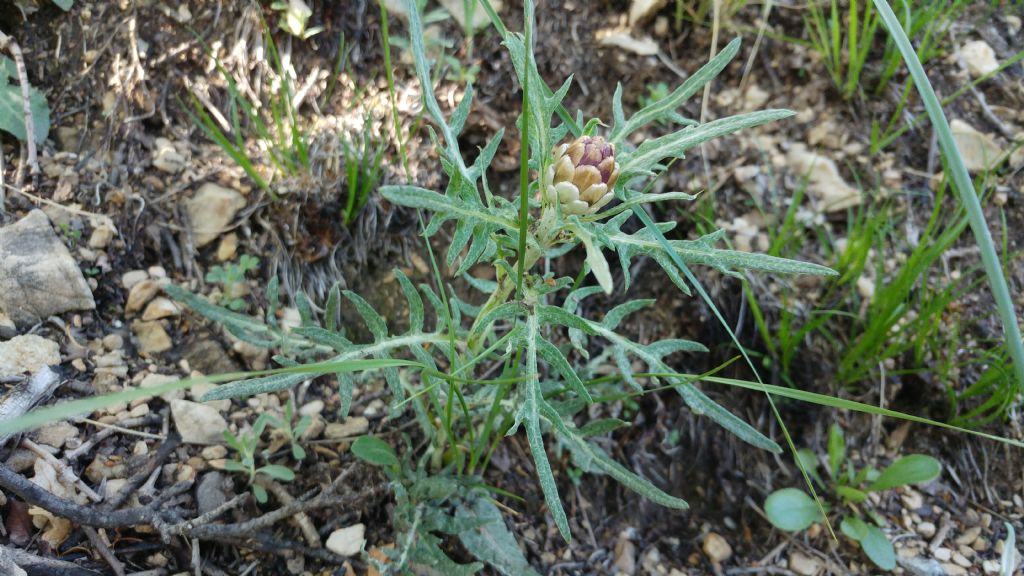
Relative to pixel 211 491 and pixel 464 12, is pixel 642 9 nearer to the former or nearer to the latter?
pixel 464 12

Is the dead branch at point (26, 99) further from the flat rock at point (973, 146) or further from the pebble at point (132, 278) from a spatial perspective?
the flat rock at point (973, 146)

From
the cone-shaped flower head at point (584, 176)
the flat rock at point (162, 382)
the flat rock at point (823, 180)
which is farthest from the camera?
the flat rock at point (823, 180)

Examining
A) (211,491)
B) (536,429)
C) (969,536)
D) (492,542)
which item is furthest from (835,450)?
(211,491)

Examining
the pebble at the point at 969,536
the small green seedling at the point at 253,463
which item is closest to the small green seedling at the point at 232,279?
the small green seedling at the point at 253,463

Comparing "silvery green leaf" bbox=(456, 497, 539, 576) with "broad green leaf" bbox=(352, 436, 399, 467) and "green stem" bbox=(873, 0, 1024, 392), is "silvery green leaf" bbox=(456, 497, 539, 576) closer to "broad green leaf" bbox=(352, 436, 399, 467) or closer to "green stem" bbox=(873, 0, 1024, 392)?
"broad green leaf" bbox=(352, 436, 399, 467)

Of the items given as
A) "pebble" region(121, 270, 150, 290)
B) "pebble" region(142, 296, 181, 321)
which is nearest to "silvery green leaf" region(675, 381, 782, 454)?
"pebble" region(142, 296, 181, 321)

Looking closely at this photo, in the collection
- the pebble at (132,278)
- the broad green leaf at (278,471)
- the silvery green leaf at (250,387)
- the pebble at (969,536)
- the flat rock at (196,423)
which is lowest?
the pebble at (969,536)

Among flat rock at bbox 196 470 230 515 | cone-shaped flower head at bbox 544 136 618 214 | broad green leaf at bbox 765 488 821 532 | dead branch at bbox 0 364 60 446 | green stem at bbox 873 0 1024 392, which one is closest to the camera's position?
green stem at bbox 873 0 1024 392
